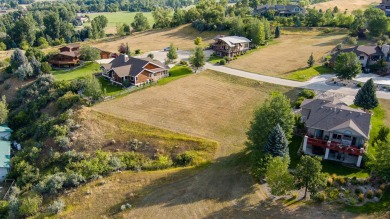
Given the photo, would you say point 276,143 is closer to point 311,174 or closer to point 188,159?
point 311,174

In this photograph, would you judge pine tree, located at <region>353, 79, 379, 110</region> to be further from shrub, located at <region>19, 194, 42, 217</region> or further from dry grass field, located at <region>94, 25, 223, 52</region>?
dry grass field, located at <region>94, 25, 223, 52</region>

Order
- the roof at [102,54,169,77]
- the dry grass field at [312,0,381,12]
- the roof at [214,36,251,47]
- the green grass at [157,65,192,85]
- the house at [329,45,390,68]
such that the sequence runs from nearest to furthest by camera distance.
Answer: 1. the roof at [102,54,169,77]
2. the green grass at [157,65,192,85]
3. the house at [329,45,390,68]
4. the roof at [214,36,251,47]
5. the dry grass field at [312,0,381,12]

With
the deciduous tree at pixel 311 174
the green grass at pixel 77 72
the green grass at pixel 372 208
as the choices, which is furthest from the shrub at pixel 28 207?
the green grass at pixel 77 72

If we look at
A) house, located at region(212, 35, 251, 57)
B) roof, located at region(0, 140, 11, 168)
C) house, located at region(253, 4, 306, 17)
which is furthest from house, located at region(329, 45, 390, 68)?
roof, located at region(0, 140, 11, 168)

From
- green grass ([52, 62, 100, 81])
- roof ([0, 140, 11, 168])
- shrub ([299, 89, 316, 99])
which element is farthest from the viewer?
green grass ([52, 62, 100, 81])

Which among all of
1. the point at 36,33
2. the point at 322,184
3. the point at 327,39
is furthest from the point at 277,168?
the point at 36,33

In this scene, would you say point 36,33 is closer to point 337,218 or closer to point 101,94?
point 101,94

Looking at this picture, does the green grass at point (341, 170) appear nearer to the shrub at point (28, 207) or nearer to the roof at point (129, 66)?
the shrub at point (28, 207)
